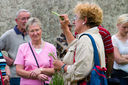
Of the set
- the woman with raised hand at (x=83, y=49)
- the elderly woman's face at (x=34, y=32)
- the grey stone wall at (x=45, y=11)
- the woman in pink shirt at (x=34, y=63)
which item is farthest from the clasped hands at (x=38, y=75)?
the grey stone wall at (x=45, y=11)

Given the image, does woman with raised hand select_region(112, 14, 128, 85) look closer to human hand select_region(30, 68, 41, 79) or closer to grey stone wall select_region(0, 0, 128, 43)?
human hand select_region(30, 68, 41, 79)

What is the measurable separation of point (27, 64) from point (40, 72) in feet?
0.78

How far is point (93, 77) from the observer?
10.6 feet

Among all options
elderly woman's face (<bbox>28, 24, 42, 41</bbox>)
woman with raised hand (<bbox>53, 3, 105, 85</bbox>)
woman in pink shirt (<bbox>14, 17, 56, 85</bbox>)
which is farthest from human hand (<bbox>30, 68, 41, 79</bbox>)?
woman with raised hand (<bbox>53, 3, 105, 85</bbox>)

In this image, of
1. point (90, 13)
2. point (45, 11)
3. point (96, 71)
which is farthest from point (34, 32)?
point (45, 11)

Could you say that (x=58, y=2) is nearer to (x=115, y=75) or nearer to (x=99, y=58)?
(x=115, y=75)

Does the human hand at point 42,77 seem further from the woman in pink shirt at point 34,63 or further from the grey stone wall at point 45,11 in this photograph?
the grey stone wall at point 45,11

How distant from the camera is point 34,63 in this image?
177 inches

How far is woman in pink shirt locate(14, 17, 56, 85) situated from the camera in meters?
4.45

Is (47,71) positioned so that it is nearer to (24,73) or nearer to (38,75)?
(38,75)

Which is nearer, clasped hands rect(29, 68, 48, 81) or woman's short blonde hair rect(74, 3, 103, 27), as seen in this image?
woman's short blonde hair rect(74, 3, 103, 27)

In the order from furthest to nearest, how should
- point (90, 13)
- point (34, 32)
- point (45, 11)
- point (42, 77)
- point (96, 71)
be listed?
point (45, 11)
point (34, 32)
point (42, 77)
point (90, 13)
point (96, 71)

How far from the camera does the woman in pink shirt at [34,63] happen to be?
4449mm

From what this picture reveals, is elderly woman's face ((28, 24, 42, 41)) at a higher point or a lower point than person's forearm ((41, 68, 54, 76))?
higher
